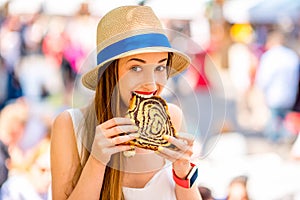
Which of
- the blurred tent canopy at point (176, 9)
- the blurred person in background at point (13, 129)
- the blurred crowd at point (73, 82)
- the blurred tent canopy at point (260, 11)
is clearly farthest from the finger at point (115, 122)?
the blurred tent canopy at point (260, 11)

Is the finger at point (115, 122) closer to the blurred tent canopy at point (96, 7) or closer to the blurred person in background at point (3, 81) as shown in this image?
the blurred tent canopy at point (96, 7)

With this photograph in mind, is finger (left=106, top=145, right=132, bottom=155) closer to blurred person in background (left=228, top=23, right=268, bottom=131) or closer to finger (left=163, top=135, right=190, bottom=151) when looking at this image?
finger (left=163, top=135, right=190, bottom=151)

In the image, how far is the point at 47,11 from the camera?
200 cm

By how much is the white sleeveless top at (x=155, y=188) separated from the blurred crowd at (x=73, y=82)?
710mm

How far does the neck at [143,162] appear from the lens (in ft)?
2.35

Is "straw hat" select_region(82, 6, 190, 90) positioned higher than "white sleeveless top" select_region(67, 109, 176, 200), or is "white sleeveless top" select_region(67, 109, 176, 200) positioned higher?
"straw hat" select_region(82, 6, 190, 90)

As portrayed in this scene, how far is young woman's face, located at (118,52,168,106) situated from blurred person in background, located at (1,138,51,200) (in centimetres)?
96

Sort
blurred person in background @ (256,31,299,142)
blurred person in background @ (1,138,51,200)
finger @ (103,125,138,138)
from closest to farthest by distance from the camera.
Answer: finger @ (103,125,138,138) < blurred person in background @ (1,138,51,200) < blurred person in background @ (256,31,299,142)

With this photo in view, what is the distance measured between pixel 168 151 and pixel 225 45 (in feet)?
5.08

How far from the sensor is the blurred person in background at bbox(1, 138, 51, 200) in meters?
1.63

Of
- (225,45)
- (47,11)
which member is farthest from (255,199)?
(47,11)

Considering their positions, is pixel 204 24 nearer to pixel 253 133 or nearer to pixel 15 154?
pixel 253 133

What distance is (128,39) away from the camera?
694mm

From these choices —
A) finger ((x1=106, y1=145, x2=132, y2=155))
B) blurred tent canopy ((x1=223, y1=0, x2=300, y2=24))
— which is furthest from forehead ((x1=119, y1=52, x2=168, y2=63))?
blurred tent canopy ((x1=223, y1=0, x2=300, y2=24))
